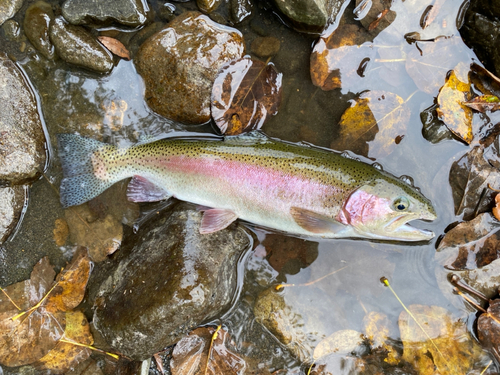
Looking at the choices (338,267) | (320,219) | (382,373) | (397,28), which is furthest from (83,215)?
(397,28)

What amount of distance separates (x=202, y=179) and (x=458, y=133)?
293cm

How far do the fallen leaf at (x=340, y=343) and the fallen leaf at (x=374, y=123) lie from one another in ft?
6.93

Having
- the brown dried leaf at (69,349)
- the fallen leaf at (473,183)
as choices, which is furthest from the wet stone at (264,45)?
the brown dried leaf at (69,349)

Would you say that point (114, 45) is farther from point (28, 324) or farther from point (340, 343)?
point (340, 343)

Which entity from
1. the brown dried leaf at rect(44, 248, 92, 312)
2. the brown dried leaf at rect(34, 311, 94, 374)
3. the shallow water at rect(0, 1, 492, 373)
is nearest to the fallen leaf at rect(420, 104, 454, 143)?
the shallow water at rect(0, 1, 492, 373)

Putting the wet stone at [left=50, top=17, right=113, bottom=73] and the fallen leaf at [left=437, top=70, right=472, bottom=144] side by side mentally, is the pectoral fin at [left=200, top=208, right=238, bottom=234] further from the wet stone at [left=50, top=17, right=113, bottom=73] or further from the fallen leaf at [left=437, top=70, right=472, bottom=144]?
the fallen leaf at [left=437, top=70, right=472, bottom=144]

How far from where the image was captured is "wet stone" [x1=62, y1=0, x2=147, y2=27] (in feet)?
12.0

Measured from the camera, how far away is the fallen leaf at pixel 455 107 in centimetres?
370

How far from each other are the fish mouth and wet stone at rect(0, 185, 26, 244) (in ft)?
13.7

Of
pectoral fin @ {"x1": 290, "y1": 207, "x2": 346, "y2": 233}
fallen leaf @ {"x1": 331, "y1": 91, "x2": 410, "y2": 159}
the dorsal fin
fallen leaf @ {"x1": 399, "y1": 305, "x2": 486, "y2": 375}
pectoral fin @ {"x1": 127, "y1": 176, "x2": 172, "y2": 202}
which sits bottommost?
fallen leaf @ {"x1": 399, "y1": 305, "x2": 486, "y2": 375}

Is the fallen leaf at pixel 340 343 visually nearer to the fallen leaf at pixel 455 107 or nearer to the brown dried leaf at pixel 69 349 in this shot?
the fallen leaf at pixel 455 107

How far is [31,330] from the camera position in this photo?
378 centimetres

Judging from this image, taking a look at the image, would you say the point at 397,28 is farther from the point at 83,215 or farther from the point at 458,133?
the point at 83,215

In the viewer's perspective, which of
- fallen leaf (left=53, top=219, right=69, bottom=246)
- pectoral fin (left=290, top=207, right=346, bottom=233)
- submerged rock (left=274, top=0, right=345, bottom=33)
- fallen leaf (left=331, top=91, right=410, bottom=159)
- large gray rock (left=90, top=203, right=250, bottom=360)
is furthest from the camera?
fallen leaf (left=53, top=219, right=69, bottom=246)
